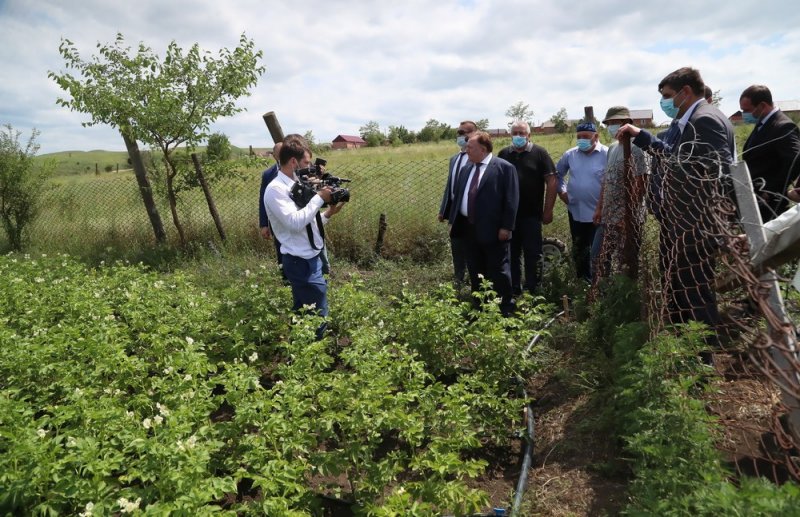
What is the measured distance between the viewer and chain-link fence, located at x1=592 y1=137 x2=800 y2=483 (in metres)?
2.08

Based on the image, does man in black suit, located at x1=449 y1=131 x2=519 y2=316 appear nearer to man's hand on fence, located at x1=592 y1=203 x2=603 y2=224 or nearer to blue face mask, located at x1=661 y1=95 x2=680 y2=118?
man's hand on fence, located at x1=592 y1=203 x2=603 y2=224

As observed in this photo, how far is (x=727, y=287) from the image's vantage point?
9.61ft

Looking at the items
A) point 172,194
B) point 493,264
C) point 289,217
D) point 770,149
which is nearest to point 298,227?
point 289,217

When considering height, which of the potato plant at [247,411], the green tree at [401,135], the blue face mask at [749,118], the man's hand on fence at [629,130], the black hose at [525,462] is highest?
the green tree at [401,135]

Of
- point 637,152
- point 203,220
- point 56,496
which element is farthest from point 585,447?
point 203,220

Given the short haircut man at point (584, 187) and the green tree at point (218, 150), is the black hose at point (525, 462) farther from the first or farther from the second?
the green tree at point (218, 150)

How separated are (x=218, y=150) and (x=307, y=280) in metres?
5.14

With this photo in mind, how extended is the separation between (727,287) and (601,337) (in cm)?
136

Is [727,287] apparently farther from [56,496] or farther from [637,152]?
[56,496]

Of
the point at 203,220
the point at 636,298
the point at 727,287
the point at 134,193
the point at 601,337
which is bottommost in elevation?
the point at 601,337

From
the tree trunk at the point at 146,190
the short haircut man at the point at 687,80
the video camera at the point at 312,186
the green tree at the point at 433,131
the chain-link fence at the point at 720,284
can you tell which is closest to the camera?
the chain-link fence at the point at 720,284

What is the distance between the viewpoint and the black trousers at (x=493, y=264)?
5160mm

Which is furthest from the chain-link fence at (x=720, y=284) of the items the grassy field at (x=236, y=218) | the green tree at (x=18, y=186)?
the green tree at (x=18, y=186)

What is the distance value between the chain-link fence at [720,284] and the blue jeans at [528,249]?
3.14 feet
